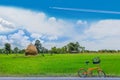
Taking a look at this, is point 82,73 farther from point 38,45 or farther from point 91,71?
point 38,45

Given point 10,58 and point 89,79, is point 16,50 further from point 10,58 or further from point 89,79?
point 89,79

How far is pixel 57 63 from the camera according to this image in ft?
52.6

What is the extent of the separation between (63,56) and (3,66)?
53.8 inches

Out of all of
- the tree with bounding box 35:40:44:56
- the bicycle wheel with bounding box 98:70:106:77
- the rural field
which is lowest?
the bicycle wheel with bounding box 98:70:106:77

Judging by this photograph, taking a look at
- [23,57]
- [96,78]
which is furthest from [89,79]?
[23,57]

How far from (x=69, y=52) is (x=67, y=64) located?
28 cm

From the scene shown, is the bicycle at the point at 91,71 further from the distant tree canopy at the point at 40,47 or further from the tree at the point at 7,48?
the tree at the point at 7,48

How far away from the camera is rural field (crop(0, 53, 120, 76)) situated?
627 inches

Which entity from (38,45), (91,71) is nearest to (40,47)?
(38,45)

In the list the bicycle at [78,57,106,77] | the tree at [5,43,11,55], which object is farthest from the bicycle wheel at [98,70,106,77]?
the tree at [5,43,11,55]

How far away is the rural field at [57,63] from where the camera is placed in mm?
15922

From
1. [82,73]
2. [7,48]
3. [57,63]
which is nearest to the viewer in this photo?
[7,48]

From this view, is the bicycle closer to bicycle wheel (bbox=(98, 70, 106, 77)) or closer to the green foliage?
bicycle wheel (bbox=(98, 70, 106, 77))

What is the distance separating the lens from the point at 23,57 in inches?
627
